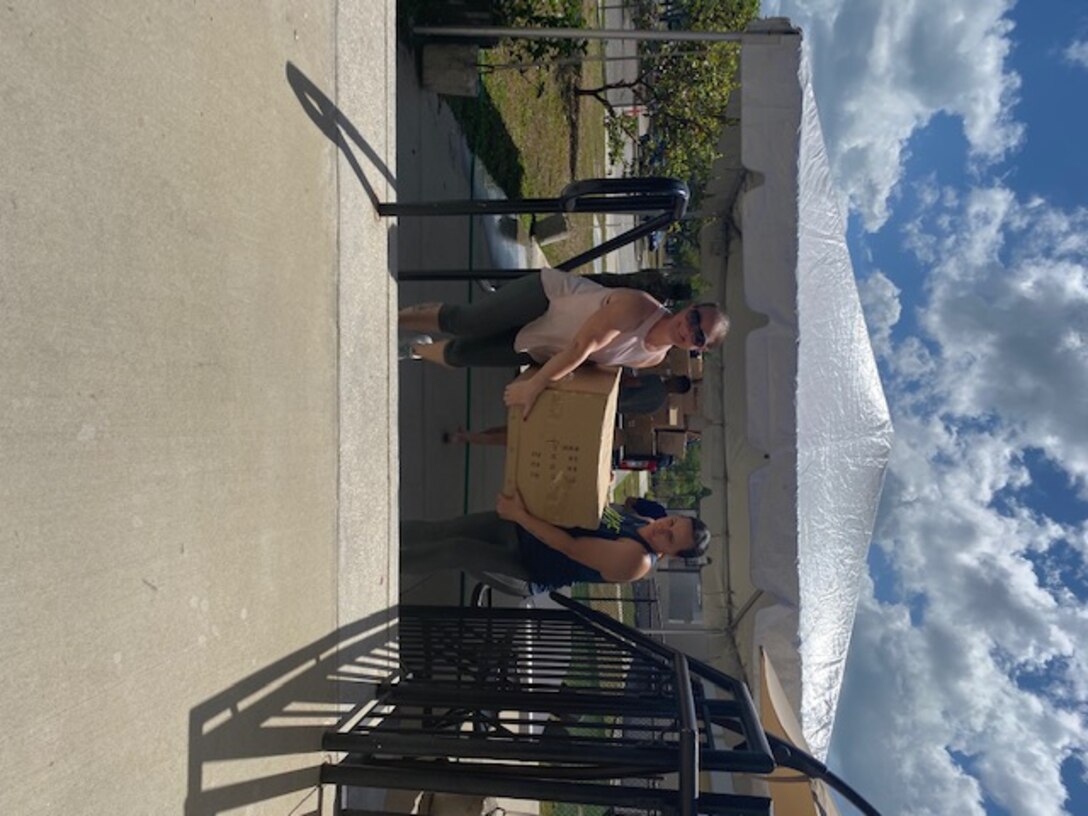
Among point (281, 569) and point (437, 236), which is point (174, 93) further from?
point (437, 236)

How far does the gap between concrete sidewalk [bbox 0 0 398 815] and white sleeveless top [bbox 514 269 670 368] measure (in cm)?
100

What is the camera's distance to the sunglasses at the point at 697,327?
3.84 meters

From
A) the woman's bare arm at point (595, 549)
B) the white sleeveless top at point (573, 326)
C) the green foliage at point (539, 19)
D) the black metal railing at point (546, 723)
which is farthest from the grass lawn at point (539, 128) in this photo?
the black metal railing at point (546, 723)

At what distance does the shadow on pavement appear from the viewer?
3.08 m

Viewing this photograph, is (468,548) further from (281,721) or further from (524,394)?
(281,721)

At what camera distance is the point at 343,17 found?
3.38 metres

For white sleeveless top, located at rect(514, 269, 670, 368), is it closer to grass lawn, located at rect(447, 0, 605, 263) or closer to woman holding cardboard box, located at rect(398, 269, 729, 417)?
woman holding cardboard box, located at rect(398, 269, 729, 417)

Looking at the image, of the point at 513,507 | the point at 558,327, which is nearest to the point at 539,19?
the point at 558,327

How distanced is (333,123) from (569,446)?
1.78 meters

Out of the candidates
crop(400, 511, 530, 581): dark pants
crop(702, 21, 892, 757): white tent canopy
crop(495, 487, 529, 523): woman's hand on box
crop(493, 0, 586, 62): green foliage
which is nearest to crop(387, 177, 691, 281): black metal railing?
crop(702, 21, 892, 757): white tent canopy

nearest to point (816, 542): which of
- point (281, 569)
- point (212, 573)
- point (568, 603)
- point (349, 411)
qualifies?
point (568, 603)

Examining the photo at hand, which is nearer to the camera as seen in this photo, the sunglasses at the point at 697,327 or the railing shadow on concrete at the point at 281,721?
the railing shadow on concrete at the point at 281,721

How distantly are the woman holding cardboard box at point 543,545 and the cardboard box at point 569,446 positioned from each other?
115mm

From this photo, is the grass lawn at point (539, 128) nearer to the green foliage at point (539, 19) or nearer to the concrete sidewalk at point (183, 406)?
the green foliage at point (539, 19)
